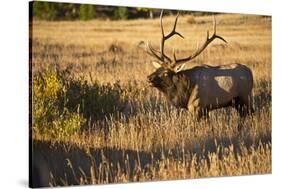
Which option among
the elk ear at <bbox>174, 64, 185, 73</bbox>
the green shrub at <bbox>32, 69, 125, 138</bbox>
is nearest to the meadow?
the green shrub at <bbox>32, 69, 125, 138</bbox>

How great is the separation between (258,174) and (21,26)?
2.56 m

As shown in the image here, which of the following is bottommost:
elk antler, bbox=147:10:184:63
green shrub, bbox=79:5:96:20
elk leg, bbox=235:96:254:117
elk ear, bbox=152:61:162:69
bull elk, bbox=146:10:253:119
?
elk leg, bbox=235:96:254:117

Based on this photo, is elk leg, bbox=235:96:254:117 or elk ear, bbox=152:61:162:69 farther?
elk leg, bbox=235:96:254:117

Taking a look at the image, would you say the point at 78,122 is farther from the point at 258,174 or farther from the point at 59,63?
the point at 258,174

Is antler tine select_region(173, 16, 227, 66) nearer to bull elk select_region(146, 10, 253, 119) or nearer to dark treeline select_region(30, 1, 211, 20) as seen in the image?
bull elk select_region(146, 10, 253, 119)

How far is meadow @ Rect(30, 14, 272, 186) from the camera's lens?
505 cm

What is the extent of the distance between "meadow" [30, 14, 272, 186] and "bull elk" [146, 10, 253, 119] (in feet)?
Result: 0.18

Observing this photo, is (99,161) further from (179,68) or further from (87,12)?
(87,12)

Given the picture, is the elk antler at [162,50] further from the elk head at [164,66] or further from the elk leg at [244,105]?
the elk leg at [244,105]

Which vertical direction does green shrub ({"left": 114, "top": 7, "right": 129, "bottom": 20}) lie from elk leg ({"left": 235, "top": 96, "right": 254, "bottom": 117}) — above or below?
above

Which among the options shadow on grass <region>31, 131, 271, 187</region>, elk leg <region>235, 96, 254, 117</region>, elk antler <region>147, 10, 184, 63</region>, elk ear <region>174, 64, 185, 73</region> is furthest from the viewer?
elk leg <region>235, 96, 254, 117</region>

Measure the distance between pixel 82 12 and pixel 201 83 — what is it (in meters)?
1.26

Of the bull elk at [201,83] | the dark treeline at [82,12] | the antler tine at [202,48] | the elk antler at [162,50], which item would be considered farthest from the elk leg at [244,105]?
the dark treeline at [82,12]

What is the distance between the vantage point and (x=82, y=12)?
5211mm
